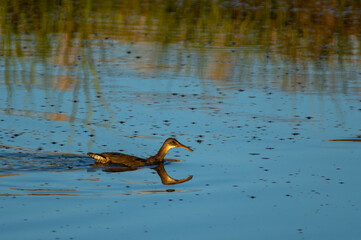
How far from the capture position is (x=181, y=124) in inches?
473

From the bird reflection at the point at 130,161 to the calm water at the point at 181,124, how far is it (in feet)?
0.48

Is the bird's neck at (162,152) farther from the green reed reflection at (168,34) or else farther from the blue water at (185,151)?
the green reed reflection at (168,34)

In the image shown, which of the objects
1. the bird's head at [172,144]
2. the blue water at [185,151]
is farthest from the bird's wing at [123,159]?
the bird's head at [172,144]

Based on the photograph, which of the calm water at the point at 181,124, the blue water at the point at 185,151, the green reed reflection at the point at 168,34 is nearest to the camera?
the blue water at the point at 185,151

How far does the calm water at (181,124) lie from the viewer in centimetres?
817

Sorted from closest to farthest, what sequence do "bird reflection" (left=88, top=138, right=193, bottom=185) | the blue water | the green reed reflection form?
1. the blue water
2. "bird reflection" (left=88, top=138, right=193, bottom=185)
3. the green reed reflection

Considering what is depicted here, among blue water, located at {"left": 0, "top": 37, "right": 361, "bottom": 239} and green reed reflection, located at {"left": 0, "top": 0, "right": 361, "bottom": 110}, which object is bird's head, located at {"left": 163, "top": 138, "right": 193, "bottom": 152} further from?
green reed reflection, located at {"left": 0, "top": 0, "right": 361, "bottom": 110}

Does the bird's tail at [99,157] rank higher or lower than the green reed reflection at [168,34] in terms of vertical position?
lower

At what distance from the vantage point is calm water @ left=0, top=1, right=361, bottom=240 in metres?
8.17

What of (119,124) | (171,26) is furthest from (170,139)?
(171,26)

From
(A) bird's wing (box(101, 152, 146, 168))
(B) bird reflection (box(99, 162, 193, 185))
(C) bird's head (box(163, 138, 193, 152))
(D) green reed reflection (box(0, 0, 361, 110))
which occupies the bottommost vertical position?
(B) bird reflection (box(99, 162, 193, 185))

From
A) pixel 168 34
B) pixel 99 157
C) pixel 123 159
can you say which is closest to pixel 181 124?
pixel 123 159

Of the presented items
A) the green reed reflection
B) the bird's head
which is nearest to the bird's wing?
the bird's head

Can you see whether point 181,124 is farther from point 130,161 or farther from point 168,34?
point 168,34
